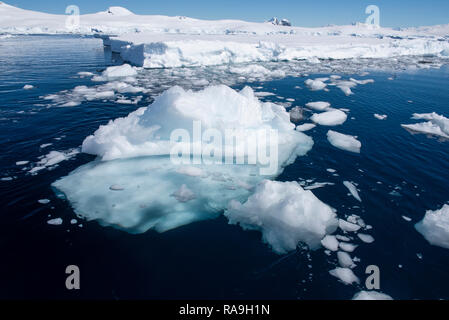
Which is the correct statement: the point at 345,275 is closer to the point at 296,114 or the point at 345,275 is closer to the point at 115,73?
the point at 296,114

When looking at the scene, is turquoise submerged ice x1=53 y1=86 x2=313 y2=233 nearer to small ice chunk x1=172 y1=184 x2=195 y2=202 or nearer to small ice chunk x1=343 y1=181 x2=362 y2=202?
small ice chunk x1=172 y1=184 x2=195 y2=202

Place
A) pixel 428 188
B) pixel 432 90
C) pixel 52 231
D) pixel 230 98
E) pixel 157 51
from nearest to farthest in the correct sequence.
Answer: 1. pixel 52 231
2. pixel 428 188
3. pixel 230 98
4. pixel 432 90
5. pixel 157 51

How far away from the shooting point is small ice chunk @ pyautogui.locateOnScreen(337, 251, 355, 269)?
12.5ft

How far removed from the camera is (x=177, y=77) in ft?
57.2

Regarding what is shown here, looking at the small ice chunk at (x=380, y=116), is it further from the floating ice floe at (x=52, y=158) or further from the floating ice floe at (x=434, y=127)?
the floating ice floe at (x=52, y=158)

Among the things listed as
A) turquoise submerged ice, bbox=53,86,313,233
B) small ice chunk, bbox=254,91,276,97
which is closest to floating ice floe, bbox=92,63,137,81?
small ice chunk, bbox=254,91,276,97

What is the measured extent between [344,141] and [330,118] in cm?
215

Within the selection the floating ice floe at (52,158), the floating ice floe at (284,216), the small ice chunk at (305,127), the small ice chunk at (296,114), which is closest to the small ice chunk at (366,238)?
the floating ice floe at (284,216)

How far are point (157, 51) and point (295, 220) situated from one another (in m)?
20.5

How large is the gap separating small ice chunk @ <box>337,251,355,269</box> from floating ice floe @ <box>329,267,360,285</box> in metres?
0.08

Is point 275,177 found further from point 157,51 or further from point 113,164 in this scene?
point 157,51

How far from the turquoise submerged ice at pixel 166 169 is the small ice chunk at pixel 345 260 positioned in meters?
1.93

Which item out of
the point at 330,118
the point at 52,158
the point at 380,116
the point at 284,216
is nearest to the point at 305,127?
the point at 330,118
